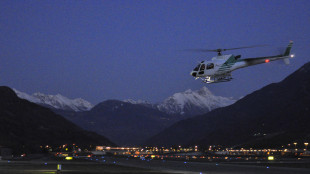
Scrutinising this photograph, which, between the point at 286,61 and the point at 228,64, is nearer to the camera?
the point at 286,61

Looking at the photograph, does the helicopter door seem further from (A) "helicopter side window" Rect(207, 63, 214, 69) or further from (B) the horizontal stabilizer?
(B) the horizontal stabilizer

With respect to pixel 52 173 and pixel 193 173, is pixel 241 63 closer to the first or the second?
pixel 193 173

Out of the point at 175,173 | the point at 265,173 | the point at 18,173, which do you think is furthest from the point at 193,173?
the point at 18,173

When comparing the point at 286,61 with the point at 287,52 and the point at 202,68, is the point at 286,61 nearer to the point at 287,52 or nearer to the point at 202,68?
the point at 287,52

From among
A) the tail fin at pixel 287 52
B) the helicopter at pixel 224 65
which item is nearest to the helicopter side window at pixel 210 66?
the helicopter at pixel 224 65

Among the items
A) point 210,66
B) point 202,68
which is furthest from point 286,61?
point 202,68

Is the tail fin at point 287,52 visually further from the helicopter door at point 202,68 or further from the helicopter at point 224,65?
the helicopter door at point 202,68

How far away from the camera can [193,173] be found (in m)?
56.9

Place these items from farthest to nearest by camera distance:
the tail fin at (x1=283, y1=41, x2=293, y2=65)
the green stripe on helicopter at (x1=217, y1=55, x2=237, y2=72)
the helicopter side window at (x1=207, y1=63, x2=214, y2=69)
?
the helicopter side window at (x1=207, y1=63, x2=214, y2=69)
the green stripe on helicopter at (x1=217, y1=55, x2=237, y2=72)
the tail fin at (x1=283, y1=41, x2=293, y2=65)

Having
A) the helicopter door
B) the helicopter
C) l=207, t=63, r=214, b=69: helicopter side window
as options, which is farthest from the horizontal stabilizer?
the helicopter door

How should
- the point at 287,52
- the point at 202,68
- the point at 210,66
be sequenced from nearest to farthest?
the point at 287,52, the point at 210,66, the point at 202,68

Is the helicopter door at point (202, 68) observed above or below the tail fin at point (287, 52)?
below

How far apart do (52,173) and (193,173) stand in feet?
52.6

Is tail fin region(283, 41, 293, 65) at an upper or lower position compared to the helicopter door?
upper
